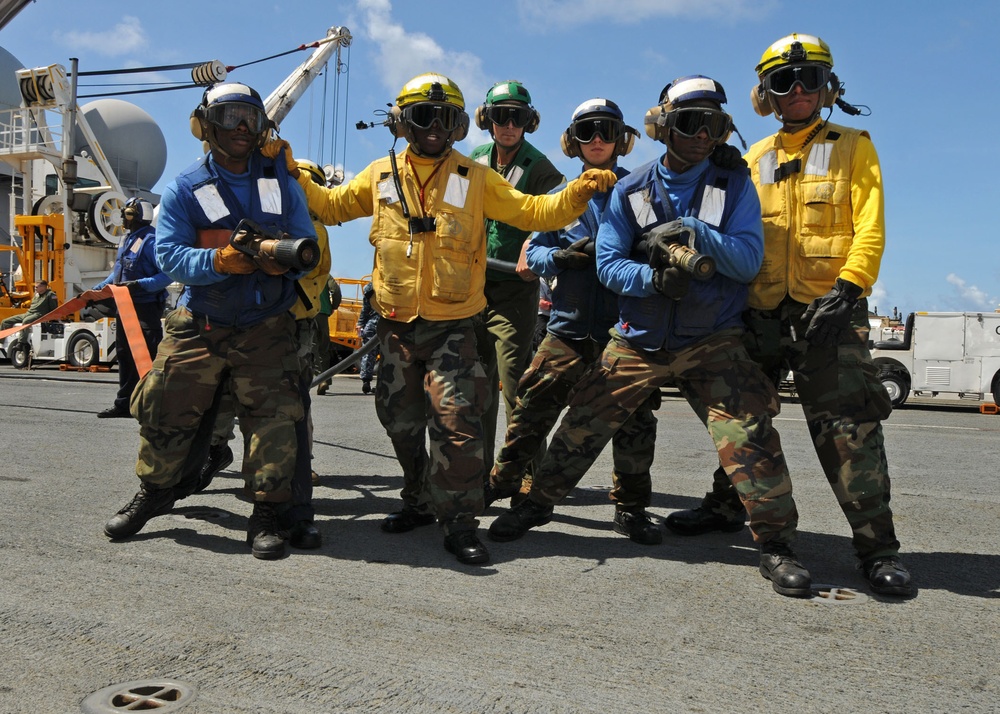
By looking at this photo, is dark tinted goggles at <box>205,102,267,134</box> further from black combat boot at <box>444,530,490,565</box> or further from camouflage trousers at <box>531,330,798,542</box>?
black combat boot at <box>444,530,490,565</box>

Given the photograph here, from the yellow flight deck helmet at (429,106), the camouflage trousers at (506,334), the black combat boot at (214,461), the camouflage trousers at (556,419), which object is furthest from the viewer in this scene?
the black combat boot at (214,461)

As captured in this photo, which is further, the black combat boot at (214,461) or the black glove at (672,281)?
the black combat boot at (214,461)

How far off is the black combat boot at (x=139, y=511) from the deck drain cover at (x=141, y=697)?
1751 mm

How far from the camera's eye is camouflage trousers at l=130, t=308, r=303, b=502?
407 centimetres

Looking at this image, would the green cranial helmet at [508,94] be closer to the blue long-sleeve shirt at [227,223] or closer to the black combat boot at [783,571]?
the blue long-sleeve shirt at [227,223]

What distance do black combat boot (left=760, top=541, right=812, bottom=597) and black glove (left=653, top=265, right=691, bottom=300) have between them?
1.11 m

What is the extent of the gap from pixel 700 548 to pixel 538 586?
107 centimetres

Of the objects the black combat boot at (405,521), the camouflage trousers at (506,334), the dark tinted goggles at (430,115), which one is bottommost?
the black combat boot at (405,521)

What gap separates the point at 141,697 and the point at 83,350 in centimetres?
1956

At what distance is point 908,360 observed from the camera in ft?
50.4

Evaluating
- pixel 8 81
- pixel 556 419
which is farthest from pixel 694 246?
pixel 8 81

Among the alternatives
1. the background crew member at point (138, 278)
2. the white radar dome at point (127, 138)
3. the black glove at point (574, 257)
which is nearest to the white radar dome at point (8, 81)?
the white radar dome at point (127, 138)

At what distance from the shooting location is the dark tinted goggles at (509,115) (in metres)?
4.95

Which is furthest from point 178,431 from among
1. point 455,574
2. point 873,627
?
point 873,627
